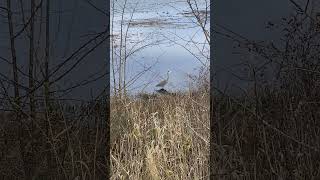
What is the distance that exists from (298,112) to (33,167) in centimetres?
103

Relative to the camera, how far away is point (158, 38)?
1.97m

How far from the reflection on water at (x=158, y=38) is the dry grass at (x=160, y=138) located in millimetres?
76

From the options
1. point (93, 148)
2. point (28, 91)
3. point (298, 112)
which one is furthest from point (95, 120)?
point (298, 112)

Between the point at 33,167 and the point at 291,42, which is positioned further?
the point at 33,167

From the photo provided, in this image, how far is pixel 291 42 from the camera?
183 centimetres

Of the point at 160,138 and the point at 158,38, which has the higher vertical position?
the point at 158,38

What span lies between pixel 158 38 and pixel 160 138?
39cm

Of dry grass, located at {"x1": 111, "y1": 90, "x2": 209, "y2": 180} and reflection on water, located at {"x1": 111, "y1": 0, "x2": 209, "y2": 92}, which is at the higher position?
reflection on water, located at {"x1": 111, "y1": 0, "x2": 209, "y2": 92}

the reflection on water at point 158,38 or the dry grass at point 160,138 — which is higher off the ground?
the reflection on water at point 158,38

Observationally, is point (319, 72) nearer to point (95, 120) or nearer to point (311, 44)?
point (311, 44)

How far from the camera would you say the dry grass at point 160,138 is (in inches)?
76.9

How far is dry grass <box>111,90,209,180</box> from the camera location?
1952 mm

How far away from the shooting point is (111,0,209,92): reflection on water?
1925 mm

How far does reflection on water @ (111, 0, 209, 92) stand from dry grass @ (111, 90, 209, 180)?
0.08m
